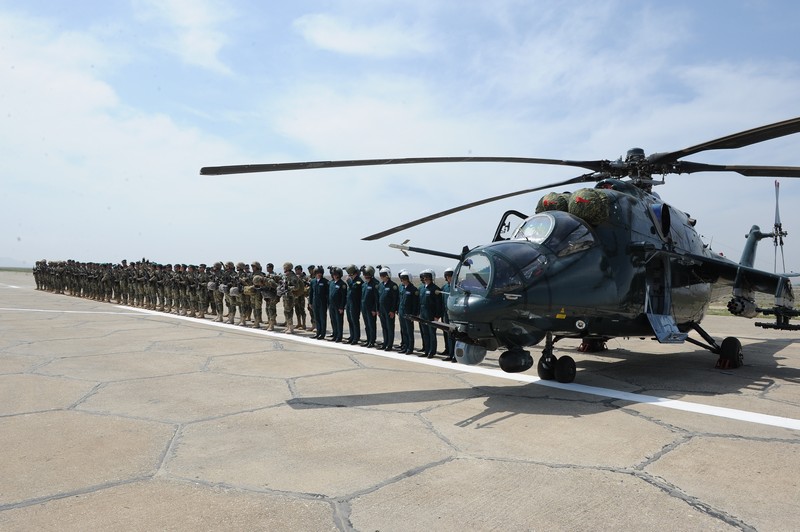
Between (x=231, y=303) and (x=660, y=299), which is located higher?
(x=660, y=299)

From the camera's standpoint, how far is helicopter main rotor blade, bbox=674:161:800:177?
7043 mm

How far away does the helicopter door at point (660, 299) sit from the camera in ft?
23.8

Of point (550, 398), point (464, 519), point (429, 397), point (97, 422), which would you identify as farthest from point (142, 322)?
point (464, 519)

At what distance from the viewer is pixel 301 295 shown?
1365cm

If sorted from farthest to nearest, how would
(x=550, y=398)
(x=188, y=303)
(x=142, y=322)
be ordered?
(x=188, y=303)
(x=142, y=322)
(x=550, y=398)

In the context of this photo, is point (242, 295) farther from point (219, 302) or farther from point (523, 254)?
point (523, 254)

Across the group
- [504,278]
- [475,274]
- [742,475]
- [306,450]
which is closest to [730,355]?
[504,278]

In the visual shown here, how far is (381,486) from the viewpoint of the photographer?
3.67 m

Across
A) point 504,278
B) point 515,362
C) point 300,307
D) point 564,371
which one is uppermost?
point 504,278

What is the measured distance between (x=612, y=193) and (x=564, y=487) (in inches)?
189

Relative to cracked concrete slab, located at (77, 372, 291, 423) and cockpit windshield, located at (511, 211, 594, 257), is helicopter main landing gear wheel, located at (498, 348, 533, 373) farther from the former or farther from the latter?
cracked concrete slab, located at (77, 372, 291, 423)

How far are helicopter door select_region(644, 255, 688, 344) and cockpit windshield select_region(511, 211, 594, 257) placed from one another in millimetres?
1399

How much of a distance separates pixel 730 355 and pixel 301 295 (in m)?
9.58

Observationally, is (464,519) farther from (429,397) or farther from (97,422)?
(97,422)
